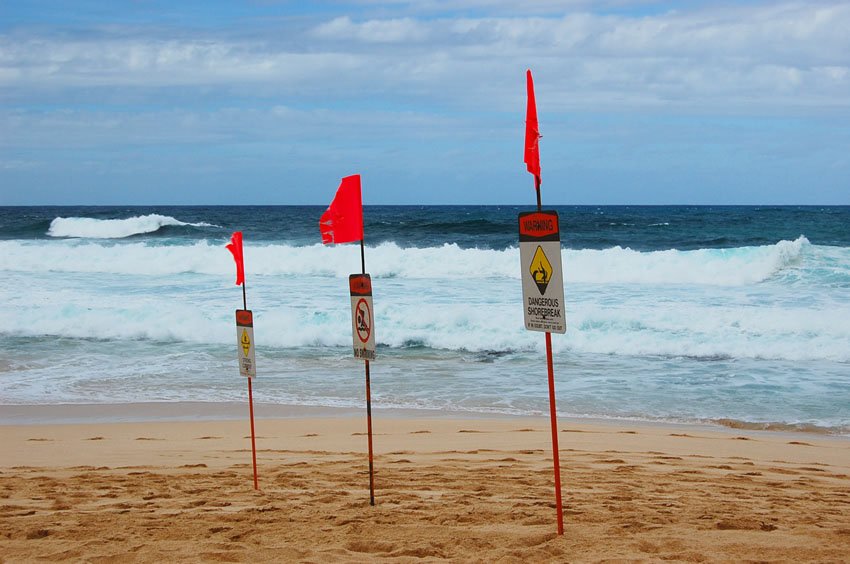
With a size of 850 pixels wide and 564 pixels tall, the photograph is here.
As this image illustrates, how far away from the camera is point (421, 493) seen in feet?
21.9

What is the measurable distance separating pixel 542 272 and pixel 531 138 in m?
0.75

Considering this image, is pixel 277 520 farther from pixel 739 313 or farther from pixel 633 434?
pixel 739 313

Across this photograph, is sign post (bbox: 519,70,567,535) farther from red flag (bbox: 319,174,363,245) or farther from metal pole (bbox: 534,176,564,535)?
red flag (bbox: 319,174,363,245)

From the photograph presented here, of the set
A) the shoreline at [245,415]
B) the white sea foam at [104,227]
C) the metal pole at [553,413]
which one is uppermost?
the white sea foam at [104,227]

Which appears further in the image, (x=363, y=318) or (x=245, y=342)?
(x=245, y=342)

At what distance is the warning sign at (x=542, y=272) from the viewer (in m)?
4.64

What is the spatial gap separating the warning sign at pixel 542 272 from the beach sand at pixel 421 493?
4.51 ft

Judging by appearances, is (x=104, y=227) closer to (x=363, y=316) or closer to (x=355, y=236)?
(x=363, y=316)

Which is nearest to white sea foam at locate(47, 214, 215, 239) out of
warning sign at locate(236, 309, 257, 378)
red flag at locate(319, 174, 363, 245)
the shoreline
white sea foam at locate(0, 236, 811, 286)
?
white sea foam at locate(0, 236, 811, 286)

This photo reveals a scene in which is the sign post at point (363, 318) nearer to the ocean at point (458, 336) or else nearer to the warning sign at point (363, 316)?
the warning sign at point (363, 316)

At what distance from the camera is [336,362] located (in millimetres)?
15500


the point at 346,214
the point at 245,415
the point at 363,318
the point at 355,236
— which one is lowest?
the point at 245,415

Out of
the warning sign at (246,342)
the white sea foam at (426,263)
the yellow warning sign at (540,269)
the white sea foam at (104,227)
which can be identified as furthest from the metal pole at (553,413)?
the white sea foam at (104,227)

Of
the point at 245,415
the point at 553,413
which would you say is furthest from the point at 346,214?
the point at 245,415
